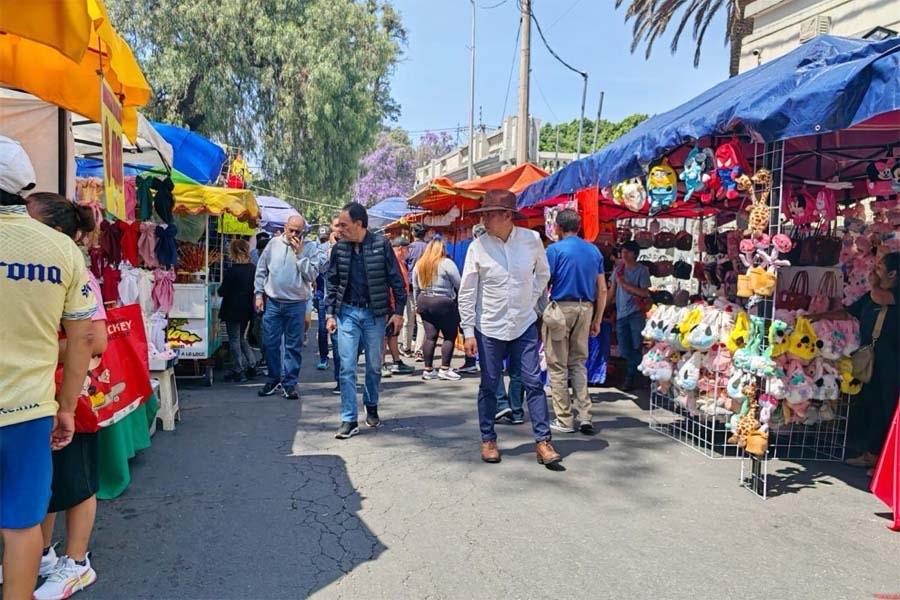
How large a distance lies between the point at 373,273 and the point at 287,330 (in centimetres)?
211

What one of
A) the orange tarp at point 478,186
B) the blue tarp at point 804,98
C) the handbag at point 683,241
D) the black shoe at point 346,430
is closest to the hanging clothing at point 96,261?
the black shoe at point 346,430

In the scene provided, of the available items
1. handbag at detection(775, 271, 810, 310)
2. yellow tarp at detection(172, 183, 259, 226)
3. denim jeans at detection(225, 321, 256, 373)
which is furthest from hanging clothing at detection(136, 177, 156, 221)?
handbag at detection(775, 271, 810, 310)

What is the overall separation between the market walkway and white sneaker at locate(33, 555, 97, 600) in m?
0.06

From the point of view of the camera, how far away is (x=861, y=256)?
5.17 m

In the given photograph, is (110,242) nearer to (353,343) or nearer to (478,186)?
(353,343)

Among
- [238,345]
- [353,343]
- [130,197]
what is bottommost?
[238,345]

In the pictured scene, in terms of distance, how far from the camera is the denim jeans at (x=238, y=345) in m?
8.03

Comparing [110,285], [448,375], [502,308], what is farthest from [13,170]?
[448,375]

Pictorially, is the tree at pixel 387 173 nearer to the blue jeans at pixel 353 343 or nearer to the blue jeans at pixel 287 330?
the blue jeans at pixel 287 330

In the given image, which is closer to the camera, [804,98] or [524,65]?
[804,98]

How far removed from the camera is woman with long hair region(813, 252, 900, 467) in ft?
15.3

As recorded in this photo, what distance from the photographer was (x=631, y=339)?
Answer: 7.70 metres

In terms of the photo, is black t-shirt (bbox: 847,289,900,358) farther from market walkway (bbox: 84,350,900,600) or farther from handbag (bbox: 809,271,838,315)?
market walkway (bbox: 84,350,900,600)

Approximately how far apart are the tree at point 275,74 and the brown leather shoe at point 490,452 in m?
14.5
